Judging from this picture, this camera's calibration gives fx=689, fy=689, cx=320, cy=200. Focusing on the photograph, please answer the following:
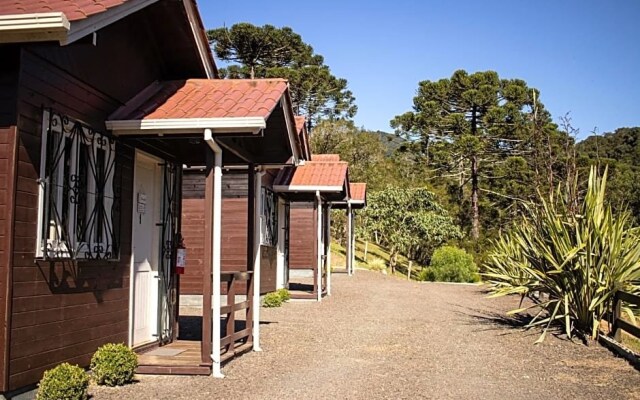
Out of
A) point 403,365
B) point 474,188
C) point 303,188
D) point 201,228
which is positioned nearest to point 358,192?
point 303,188

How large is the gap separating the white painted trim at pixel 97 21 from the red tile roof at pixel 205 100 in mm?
1212

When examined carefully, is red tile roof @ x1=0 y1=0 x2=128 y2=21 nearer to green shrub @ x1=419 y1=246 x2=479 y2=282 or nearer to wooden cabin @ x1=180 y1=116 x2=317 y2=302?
wooden cabin @ x1=180 y1=116 x2=317 y2=302

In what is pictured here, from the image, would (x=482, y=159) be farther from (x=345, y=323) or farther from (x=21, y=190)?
(x=21, y=190)

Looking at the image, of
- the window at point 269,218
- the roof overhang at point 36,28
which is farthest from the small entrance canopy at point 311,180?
the roof overhang at point 36,28

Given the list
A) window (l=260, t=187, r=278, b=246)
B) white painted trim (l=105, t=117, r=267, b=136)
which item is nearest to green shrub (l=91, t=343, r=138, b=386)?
white painted trim (l=105, t=117, r=267, b=136)

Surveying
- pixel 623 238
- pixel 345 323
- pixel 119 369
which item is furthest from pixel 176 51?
pixel 623 238

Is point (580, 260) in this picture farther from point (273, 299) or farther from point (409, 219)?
point (409, 219)

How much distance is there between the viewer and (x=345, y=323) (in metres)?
13.5

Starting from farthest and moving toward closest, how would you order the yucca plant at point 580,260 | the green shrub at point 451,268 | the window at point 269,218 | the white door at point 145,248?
1. the green shrub at point 451,268
2. the window at point 269,218
3. the yucca plant at point 580,260
4. the white door at point 145,248

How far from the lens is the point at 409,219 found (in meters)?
31.7

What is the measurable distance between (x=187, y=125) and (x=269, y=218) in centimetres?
1049

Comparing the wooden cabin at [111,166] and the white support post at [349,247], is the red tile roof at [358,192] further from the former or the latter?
the wooden cabin at [111,166]

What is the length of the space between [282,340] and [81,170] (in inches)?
197

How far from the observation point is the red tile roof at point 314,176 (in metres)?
18.3
